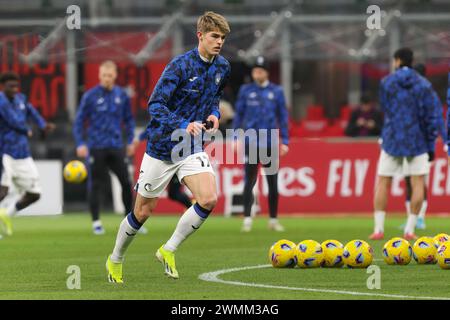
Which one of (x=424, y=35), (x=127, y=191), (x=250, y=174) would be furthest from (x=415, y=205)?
(x=424, y=35)

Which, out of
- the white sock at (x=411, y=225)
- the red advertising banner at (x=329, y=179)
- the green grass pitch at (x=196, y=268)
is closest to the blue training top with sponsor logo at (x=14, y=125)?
the green grass pitch at (x=196, y=268)

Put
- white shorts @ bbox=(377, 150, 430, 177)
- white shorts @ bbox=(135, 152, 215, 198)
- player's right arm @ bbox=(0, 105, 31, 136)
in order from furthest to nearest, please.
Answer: player's right arm @ bbox=(0, 105, 31, 136) < white shorts @ bbox=(377, 150, 430, 177) < white shorts @ bbox=(135, 152, 215, 198)

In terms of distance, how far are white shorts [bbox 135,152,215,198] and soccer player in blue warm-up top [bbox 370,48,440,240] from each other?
5807 millimetres

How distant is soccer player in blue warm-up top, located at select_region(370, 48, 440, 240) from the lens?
16.1m

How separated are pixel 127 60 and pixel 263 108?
383 inches

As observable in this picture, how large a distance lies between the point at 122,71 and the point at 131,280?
17482 millimetres

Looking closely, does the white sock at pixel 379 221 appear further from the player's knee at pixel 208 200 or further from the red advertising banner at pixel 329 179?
the red advertising banner at pixel 329 179

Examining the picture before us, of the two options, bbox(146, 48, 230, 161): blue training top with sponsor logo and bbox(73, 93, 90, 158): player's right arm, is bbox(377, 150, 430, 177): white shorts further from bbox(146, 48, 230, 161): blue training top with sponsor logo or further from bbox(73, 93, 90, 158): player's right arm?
bbox(146, 48, 230, 161): blue training top with sponsor logo

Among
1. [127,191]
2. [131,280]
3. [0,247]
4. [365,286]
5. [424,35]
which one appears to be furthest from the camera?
[424,35]

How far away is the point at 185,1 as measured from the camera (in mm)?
28375

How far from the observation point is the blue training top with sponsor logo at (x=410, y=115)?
16.0 metres

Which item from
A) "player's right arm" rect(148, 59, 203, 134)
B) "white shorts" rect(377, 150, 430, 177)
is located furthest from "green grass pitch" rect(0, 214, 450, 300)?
"player's right arm" rect(148, 59, 203, 134)

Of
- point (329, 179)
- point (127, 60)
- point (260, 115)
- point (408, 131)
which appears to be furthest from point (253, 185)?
point (127, 60)

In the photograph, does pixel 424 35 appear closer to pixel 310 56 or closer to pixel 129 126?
pixel 310 56
